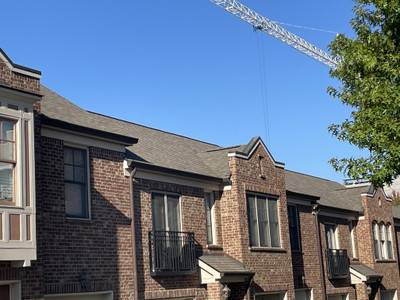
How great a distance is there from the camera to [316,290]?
28234mm

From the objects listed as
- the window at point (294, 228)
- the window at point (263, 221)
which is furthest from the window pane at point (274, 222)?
the window at point (294, 228)

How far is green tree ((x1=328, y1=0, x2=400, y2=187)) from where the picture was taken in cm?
1727

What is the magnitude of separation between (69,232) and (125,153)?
3.91 metres

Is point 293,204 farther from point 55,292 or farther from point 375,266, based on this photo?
point 55,292

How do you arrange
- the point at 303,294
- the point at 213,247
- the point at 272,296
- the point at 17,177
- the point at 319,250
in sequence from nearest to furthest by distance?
the point at 17,177 → the point at 213,247 → the point at 272,296 → the point at 303,294 → the point at 319,250

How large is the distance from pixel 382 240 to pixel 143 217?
18866mm

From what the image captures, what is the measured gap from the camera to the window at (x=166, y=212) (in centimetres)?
2047

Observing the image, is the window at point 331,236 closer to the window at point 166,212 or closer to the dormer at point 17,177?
the window at point 166,212

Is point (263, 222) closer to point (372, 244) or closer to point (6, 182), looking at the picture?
point (372, 244)

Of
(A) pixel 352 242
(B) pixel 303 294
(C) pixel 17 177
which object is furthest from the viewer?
(A) pixel 352 242

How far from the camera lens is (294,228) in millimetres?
28125

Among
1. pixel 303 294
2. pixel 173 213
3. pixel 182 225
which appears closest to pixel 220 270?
pixel 182 225

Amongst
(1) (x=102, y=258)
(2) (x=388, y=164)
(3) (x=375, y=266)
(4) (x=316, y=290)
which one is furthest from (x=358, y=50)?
(3) (x=375, y=266)

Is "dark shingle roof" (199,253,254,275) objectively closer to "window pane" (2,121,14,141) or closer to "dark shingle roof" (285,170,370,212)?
"window pane" (2,121,14,141)
